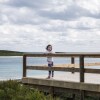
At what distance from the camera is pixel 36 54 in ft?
53.4

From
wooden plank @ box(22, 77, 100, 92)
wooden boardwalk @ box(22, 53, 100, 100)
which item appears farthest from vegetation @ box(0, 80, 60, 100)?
wooden boardwalk @ box(22, 53, 100, 100)

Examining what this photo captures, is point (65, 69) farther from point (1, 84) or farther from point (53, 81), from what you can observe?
point (1, 84)

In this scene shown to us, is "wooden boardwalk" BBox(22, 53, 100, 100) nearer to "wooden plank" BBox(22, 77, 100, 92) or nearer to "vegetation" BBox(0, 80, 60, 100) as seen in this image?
"wooden plank" BBox(22, 77, 100, 92)

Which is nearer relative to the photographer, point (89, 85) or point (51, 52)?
point (89, 85)

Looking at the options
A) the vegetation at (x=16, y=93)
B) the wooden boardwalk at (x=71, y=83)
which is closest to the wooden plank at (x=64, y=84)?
the wooden boardwalk at (x=71, y=83)

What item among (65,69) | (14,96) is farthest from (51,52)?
(14,96)

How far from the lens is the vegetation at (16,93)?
11.5 meters

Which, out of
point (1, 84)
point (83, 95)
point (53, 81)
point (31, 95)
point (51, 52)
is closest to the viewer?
point (31, 95)

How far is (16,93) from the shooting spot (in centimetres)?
1216

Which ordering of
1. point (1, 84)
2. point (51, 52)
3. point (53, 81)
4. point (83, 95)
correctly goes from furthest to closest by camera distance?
point (51, 52) → point (53, 81) → point (83, 95) → point (1, 84)

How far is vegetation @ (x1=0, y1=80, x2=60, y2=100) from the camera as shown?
453 inches

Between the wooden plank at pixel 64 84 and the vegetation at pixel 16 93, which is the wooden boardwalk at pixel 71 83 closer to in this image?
the wooden plank at pixel 64 84

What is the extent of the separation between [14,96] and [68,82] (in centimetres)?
335

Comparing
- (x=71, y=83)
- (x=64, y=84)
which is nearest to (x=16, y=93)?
(x=71, y=83)
